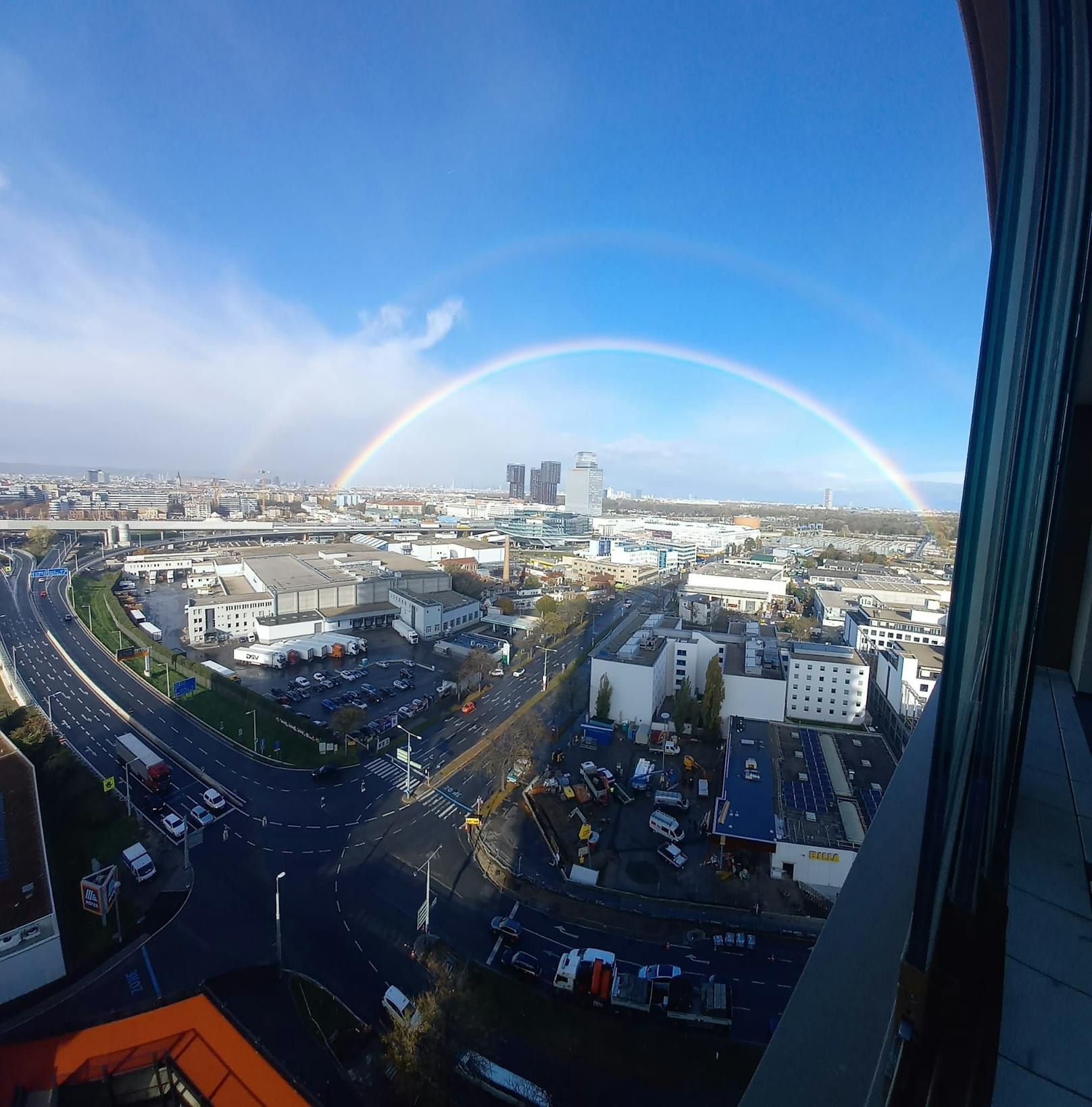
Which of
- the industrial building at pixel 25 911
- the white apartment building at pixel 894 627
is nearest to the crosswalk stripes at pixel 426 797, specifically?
the industrial building at pixel 25 911

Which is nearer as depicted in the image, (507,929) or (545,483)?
(507,929)

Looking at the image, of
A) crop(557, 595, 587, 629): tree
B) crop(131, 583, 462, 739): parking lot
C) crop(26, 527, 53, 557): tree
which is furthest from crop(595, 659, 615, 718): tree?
crop(26, 527, 53, 557): tree

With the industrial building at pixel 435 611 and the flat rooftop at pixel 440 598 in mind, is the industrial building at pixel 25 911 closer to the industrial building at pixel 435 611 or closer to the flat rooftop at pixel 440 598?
the industrial building at pixel 435 611

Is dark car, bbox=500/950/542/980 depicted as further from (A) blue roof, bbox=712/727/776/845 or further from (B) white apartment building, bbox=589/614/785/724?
(B) white apartment building, bbox=589/614/785/724

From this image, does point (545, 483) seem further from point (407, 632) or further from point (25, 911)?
point (25, 911)

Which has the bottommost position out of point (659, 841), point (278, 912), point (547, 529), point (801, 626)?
point (659, 841)

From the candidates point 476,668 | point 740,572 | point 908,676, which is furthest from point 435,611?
point 740,572
